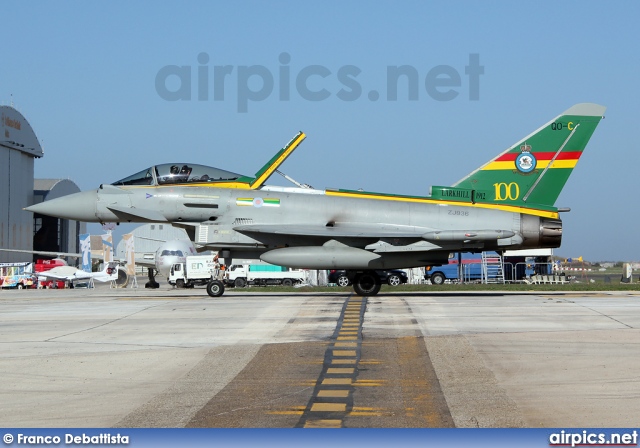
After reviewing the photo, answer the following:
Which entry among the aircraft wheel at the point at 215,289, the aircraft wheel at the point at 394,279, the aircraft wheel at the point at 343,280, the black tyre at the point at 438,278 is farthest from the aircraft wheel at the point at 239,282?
the aircraft wheel at the point at 215,289

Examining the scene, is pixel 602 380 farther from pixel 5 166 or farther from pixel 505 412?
pixel 5 166

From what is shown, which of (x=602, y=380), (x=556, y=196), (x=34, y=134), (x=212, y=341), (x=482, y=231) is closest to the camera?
(x=602, y=380)

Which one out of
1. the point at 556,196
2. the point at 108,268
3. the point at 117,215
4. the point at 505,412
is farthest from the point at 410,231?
the point at 108,268

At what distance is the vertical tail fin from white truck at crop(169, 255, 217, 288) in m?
27.6

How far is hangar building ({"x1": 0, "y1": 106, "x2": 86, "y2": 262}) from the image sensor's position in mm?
67375

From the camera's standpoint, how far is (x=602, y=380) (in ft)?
29.2

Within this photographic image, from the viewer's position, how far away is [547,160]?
936 inches

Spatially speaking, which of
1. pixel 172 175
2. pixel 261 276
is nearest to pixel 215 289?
pixel 172 175

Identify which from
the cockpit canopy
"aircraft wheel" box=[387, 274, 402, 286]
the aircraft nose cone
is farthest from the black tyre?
the aircraft nose cone

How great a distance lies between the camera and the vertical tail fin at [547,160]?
23.7 metres

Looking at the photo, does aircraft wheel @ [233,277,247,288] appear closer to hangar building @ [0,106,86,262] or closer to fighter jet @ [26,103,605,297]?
hangar building @ [0,106,86,262]

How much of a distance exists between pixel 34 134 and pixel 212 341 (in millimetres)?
65682

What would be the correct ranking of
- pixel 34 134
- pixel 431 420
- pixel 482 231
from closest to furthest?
pixel 431 420
pixel 482 231
pixel 34 134

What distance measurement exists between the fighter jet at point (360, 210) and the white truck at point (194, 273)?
24.8 m
